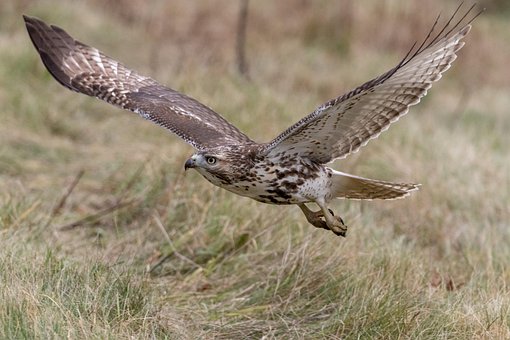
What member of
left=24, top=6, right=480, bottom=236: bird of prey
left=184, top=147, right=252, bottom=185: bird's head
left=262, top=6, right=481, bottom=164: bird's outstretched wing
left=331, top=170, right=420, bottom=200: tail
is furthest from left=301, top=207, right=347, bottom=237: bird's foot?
left=184, top=147, right=252, bottom=185: bird's head

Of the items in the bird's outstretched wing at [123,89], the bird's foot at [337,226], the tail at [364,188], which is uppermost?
the bird's outstretched wing at [123,89]

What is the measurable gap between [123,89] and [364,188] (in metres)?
1.72

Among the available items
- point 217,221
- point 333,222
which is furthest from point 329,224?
point 217,221

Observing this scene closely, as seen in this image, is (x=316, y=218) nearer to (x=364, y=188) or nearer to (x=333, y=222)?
(x=333, y=222)

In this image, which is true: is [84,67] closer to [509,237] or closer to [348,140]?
[348,140]

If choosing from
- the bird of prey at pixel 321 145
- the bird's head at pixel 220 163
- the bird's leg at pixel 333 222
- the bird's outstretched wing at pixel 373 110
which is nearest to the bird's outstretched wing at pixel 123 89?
the bird of prey at pixel 321 145

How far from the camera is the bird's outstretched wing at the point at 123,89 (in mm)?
5919

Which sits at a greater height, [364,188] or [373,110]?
[373,110]

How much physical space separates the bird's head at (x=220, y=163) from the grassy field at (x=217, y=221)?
63cm

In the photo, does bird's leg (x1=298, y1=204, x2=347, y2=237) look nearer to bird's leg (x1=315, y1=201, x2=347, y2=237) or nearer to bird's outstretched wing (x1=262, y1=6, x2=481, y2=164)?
bird's leg (x1=315, y1=201, x2=347, y2=237)

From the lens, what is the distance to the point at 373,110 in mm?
5336

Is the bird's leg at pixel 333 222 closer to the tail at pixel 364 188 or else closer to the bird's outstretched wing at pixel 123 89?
the tail at pixel 364 188

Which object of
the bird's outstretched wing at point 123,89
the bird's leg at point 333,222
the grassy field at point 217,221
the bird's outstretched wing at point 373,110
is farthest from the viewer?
the bird's outstretched wing at point 123,89

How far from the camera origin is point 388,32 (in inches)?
550
